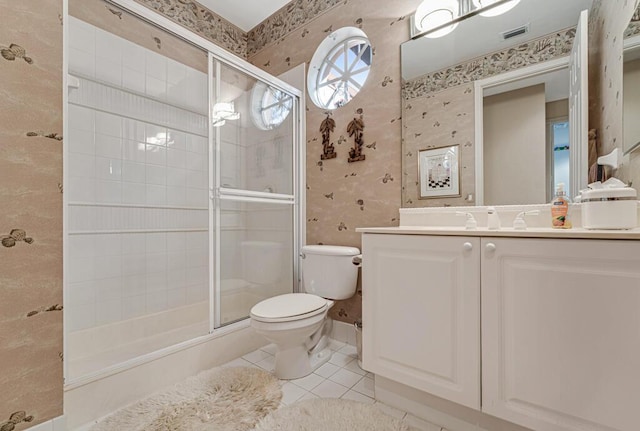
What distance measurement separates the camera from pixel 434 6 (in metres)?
1.66

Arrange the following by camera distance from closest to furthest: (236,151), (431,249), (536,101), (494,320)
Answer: (494,320) < (431,249) < (536,101) < (236,151)

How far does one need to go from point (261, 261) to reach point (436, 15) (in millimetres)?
1980

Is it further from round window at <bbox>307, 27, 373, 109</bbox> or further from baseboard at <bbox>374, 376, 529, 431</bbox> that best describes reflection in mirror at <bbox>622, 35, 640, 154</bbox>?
round window at <bbox>307, 27, 373, 109</bbox>

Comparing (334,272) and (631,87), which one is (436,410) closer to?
(334,272)

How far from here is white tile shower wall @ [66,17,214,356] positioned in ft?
5.64

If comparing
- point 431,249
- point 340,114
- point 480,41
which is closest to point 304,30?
point 340,114

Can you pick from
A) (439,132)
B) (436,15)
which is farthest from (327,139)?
(436,15)

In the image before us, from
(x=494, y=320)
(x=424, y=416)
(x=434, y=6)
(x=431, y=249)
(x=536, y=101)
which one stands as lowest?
(x=424, y=416)

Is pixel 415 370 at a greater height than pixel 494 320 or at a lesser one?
lesser

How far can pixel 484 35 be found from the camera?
1.51 metres

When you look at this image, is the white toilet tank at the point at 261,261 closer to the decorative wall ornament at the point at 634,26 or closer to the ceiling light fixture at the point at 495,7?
the ceiling light fixture at the point at 495,7

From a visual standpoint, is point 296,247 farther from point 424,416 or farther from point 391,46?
point 391,46

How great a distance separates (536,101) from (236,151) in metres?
1.78

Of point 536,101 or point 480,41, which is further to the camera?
point 480,41
